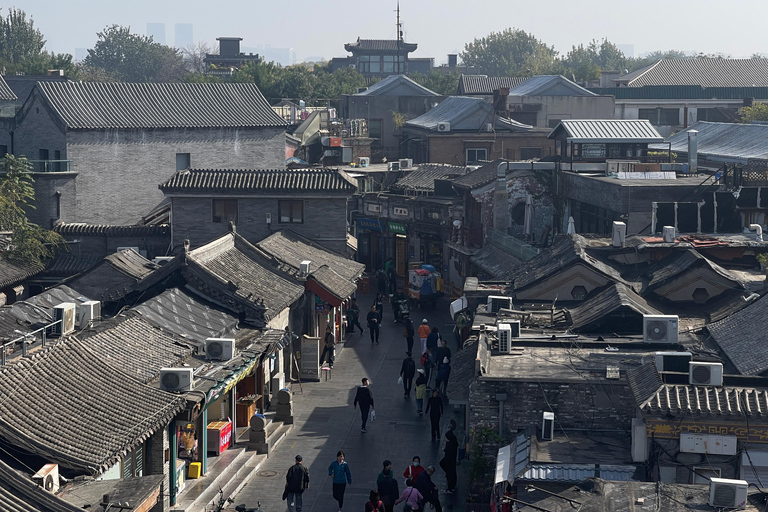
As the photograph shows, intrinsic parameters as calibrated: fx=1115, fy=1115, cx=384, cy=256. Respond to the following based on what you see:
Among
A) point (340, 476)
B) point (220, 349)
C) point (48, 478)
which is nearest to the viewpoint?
point (48, 478)

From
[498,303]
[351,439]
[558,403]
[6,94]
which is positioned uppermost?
[6,94]

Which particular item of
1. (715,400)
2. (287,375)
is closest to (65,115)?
(287,375)

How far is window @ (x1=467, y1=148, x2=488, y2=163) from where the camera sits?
61.6m

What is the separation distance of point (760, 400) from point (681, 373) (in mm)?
1555

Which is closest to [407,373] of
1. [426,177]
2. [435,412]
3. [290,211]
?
[435,412]

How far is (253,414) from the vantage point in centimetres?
2584

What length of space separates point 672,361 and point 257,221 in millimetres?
24208

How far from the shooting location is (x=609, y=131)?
42.1 meters

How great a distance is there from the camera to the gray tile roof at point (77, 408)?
16.2 metres

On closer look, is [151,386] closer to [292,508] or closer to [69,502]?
[292,508]

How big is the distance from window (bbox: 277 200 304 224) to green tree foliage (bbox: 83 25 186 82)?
93.1 metres

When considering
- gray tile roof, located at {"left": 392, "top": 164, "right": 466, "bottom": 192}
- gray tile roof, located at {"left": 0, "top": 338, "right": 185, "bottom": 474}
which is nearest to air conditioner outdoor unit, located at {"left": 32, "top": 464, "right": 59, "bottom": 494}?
gray tile roof, located at {"left": 0, "top": 338, "right": 185, "bottom": 474}

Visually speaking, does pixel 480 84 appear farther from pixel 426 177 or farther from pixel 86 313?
pixel 86 313

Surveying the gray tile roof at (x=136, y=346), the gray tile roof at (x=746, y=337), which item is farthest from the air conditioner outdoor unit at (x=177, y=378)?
the gray tile roof at (x=746, y=337)
